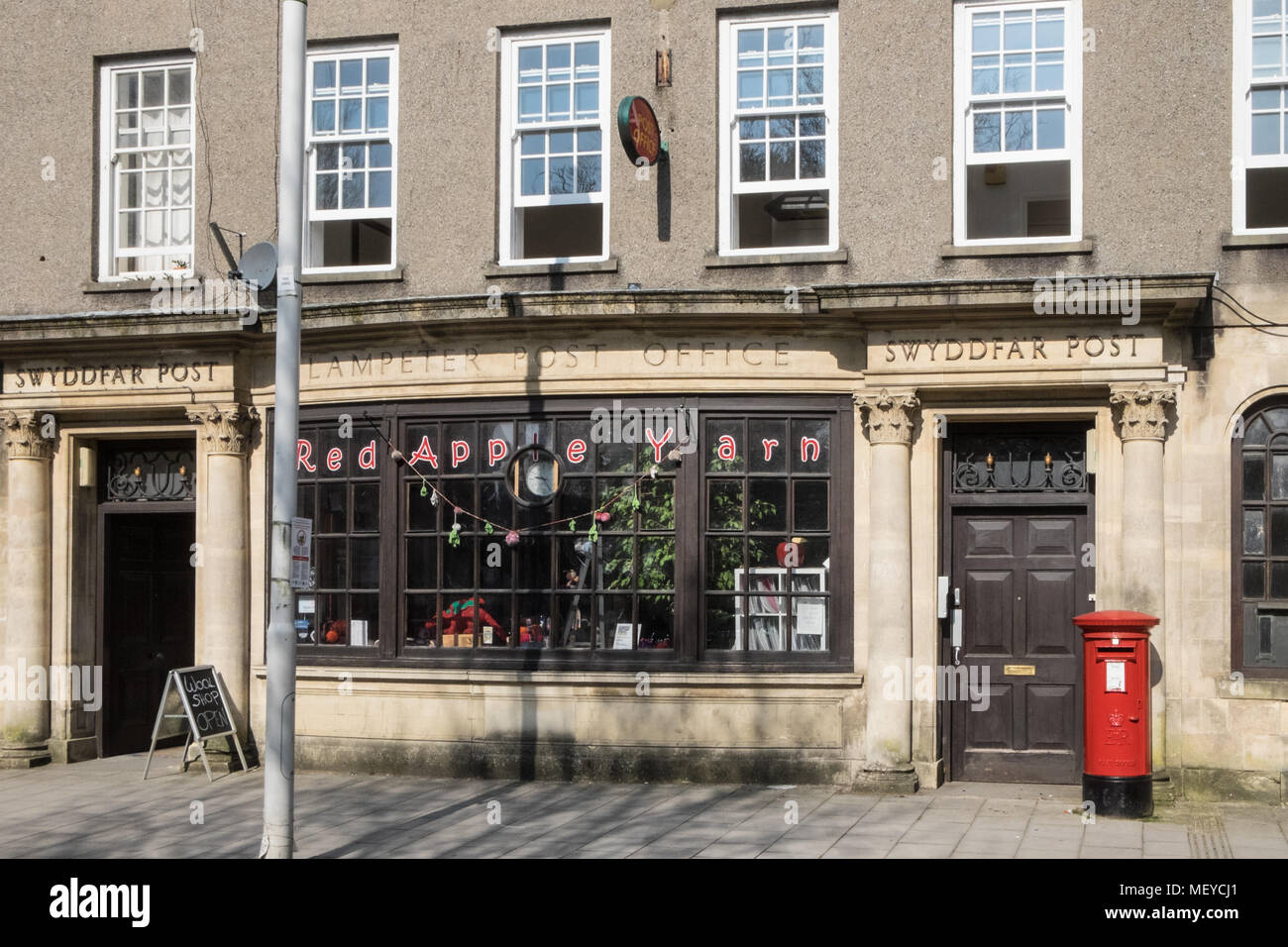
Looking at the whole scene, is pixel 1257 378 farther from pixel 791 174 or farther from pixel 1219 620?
pixel 791 174

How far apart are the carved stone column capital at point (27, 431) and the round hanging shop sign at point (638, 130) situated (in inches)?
255

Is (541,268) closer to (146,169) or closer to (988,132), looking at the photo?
(988,132)

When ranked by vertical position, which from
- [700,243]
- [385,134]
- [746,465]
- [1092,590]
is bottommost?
[1092,590]

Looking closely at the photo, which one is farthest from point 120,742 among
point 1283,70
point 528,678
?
point 1283,70

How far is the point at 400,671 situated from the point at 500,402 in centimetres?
266

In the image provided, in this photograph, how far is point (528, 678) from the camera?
13.5m

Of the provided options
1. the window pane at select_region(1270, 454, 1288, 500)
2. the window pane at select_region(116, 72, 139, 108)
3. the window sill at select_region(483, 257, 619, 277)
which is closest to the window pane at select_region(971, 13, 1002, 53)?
the window sill at select_region(483, 257, 619, 277)

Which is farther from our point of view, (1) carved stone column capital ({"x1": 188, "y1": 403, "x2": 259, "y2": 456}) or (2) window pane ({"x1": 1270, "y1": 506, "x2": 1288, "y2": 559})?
(1) carved stone column capital ({"x1": 188, "y1": 403, "x2": 259, "y2": 456})

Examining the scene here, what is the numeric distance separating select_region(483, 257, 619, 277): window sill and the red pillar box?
5377mm

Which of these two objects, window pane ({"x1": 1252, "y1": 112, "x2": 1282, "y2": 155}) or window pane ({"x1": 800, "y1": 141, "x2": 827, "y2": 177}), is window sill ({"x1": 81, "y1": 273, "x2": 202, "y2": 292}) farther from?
window pane ({"x1": 1252, "y1": 112, "x2": 1282, "y2": 155})

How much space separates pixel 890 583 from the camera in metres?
12.8

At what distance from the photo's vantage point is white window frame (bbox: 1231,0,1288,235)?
12.6m

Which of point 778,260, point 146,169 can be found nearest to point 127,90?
point 146,169

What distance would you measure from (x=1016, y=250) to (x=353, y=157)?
20.7ft
